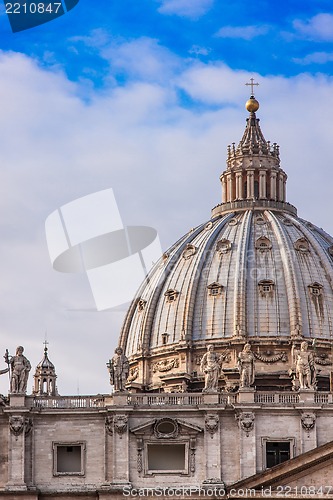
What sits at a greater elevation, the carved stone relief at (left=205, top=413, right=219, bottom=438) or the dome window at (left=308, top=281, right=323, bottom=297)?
the dome window at (left=308, top=281, right=323, bottom=297)

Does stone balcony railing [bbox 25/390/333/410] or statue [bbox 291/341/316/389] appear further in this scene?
statue [bbox 291/341/316/389]

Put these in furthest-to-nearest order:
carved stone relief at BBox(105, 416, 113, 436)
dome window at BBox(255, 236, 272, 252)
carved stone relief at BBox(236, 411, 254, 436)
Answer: dome window at BBox(255, 236, 272, 252), carved stone relief at BBox(105, 416, 113, 436), carved stone relief at BBox(236, 411, 254, 436)

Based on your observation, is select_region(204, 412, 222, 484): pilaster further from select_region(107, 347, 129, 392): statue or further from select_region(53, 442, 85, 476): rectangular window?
select_region(53, 442, 85, 476): rectangular window

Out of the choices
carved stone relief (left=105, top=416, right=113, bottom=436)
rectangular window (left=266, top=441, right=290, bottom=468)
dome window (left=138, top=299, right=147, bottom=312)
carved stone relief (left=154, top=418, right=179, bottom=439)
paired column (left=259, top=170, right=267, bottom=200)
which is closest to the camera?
rectangular window (left=266, top=441, right=290, bottom=468)

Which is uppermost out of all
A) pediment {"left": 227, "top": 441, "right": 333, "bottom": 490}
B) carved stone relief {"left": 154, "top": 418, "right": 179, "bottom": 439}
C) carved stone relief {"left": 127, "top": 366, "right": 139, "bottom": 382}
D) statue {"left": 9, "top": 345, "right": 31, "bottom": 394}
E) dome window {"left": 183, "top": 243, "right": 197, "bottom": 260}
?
dome window {"left": 183, "top": 243, "right": 197, "bottom": 260}

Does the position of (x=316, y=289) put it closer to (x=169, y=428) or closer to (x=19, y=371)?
(x=169, y=428)

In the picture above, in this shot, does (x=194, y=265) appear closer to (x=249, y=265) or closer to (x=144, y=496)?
(x=249, y=265)

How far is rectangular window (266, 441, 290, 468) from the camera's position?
11188cm

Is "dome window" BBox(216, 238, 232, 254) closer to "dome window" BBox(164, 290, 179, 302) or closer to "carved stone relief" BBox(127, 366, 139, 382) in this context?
"dome window" BBox(164, 290, 179, 302)

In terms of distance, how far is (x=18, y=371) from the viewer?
4434 inches

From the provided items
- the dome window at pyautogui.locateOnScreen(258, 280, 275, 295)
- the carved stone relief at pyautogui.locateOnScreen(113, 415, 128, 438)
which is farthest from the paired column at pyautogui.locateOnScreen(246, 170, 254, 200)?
the carved stone relief at pyautogui.locateOnScreen(113, 415, 128, 438)

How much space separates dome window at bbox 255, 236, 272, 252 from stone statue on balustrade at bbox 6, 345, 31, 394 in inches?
2445

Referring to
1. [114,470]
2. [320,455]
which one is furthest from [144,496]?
[320,455]

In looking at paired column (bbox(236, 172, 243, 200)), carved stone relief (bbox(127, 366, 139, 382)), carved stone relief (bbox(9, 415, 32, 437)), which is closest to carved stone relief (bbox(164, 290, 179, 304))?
carved stone relief (bbox(127, 366, 139, 382))
